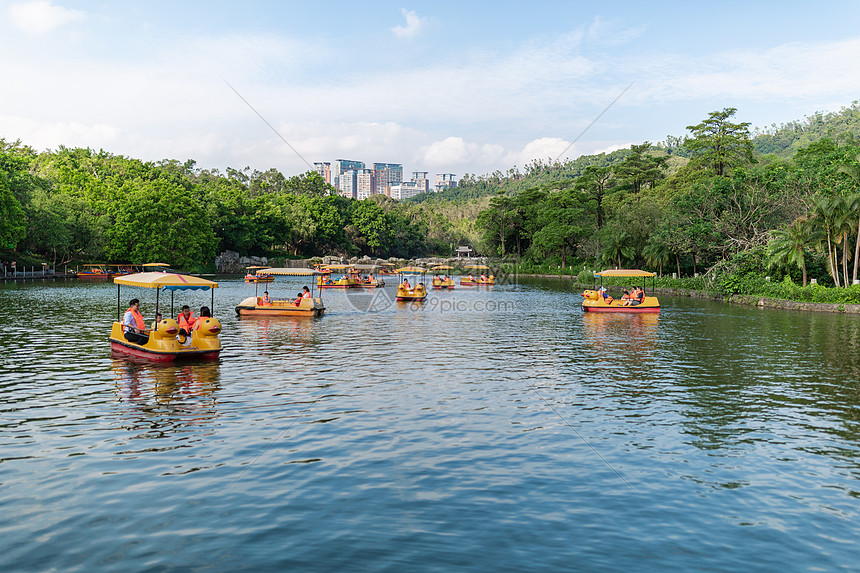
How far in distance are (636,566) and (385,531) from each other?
11.1 ft

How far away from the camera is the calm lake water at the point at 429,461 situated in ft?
27.1

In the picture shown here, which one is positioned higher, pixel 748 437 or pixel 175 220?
pixel 175 220

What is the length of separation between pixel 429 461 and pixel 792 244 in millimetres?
45845

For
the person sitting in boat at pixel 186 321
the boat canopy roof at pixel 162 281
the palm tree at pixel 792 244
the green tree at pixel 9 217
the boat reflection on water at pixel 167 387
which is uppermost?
the green tree at pixel 9 217

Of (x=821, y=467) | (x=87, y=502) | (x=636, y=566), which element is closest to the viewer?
(x=636, y=566)

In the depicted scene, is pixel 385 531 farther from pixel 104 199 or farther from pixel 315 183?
pixel 315 183

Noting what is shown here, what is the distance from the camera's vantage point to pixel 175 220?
10031 centimetres

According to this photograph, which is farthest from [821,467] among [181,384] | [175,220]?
[175,220]

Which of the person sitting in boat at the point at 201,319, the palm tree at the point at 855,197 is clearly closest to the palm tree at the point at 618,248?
the palm tree at the point at 855,197

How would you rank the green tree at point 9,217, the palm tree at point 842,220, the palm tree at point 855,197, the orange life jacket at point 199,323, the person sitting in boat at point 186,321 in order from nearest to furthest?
the orange life jacket at point 199,323
the person sitting in boat at point 186,321
the palm tree at point 855,197
the palm tree at point 842,220
the green tree at point 9,217

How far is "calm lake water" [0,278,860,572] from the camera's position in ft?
27.1

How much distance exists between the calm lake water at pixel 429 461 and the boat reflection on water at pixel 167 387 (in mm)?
109

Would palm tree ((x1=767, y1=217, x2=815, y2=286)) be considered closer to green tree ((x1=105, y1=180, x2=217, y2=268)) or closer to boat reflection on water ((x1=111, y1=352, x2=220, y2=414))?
boat reflection on water ((x1=111, y1=352, x2=220, y2=414))

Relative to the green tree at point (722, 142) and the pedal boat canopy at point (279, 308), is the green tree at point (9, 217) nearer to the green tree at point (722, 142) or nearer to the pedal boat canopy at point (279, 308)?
the pedal boat canopy at point (279, 308)
